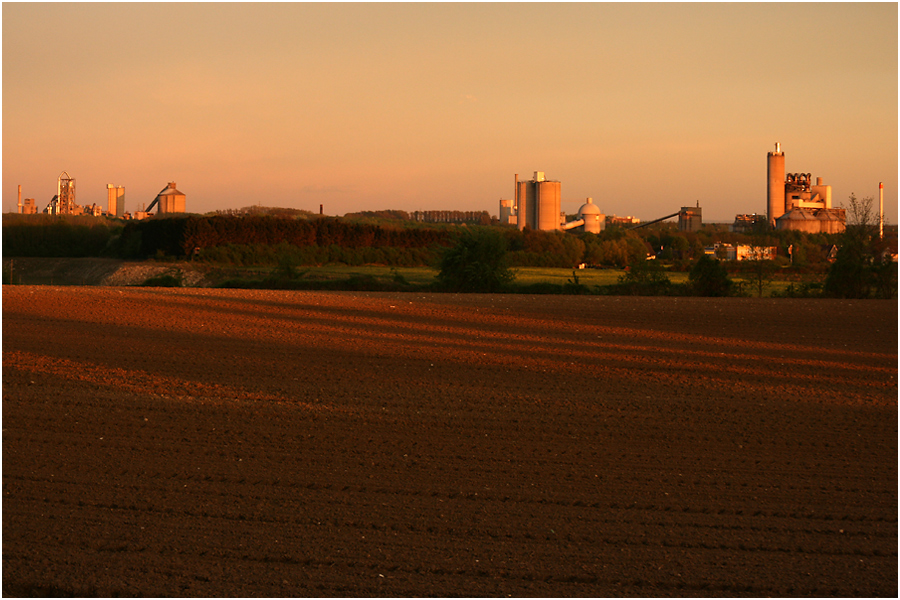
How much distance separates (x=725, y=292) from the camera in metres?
29.3

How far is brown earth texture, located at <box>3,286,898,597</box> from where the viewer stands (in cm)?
459

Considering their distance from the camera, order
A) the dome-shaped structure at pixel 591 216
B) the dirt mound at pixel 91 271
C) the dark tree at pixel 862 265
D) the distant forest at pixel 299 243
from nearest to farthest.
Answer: the dark tree at pixel 862 265 → the dirt mound at pixel 91 271 → the distant forest at pixel 299 243 → the dome-shaped structure at pixel 591 216

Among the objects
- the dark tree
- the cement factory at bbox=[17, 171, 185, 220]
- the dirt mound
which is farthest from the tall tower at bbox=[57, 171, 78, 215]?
the dark tree

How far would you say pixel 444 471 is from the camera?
6496mm

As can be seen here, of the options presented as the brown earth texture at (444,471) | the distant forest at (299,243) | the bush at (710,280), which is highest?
the distant forest at (299,243)

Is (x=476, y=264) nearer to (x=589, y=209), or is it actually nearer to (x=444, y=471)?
(x=444, y=471)

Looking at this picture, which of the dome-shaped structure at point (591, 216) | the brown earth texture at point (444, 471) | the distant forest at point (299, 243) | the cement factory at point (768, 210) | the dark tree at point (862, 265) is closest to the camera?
the brown earth texture at point (444, 471)

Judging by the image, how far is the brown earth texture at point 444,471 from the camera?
15.1 feet

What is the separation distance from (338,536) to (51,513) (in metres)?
2.01

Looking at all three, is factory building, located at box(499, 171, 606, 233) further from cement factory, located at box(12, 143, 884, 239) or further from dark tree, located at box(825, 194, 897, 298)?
dark tree, located at box(825, 194, 897, 298)

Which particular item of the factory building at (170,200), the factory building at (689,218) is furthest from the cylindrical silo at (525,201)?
the factory building at (170,200)

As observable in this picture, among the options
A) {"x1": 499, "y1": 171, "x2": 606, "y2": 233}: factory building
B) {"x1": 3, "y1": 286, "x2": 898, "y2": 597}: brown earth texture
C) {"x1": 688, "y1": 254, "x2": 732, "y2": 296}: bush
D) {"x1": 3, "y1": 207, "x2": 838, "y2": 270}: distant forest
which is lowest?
{"x1": 3, "y1": 286, "x2": 898, "y2": 597}: brown earth texture

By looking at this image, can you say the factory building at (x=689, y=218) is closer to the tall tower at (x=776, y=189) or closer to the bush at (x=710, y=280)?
the tall tower at (x=776, y=189)

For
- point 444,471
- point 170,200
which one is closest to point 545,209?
point 170,200
